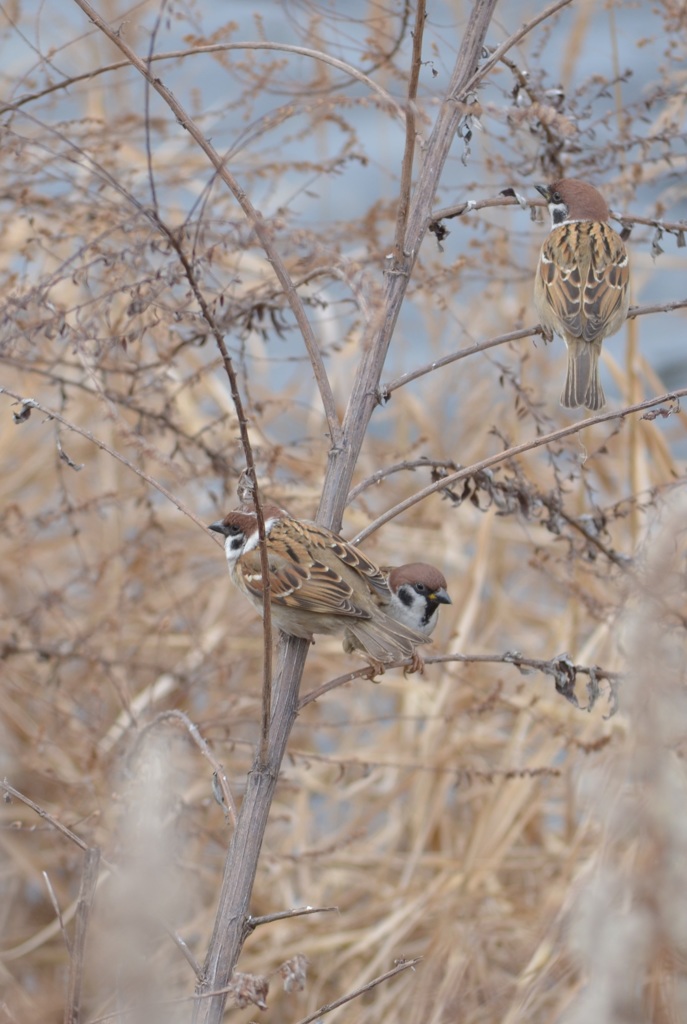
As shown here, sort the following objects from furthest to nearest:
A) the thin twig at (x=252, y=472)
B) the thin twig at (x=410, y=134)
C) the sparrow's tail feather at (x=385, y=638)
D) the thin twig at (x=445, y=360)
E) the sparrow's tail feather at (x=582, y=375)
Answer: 1. the sparrow's tail feather at (x=582, y=375)
2. the sparrow's tail feather at (x=385, y=638)
3. the thin twig at (x=445, y=360)
4. the thin twig at (x=410, y=134)
5. the thin twig at (x=252, y=472)

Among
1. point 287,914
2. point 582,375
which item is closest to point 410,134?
point 287,914

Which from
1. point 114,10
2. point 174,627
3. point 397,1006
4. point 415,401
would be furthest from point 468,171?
point 397,1006

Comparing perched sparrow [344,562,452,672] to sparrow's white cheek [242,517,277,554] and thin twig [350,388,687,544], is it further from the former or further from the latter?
thin twig [350,388,687,544]

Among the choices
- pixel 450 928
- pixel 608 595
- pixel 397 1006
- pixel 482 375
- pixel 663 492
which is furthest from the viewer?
pixel 482 375

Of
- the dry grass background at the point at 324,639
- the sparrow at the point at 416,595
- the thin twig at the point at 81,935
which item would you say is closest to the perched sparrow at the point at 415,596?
the sparrow at the point at 416,595

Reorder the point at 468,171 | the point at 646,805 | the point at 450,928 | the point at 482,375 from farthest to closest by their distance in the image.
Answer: the point at 468,171 < the point at 482,375 < the point at 450,928 < the point at 646,805

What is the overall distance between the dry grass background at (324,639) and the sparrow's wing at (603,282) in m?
0.09

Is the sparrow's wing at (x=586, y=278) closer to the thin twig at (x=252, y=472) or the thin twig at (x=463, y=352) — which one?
the thin twig at (x=463, y=352)

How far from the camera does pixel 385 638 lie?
80.8 inches

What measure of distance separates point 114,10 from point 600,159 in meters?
2.76

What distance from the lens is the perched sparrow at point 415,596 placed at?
220 cm

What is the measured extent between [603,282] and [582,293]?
0.05 meters

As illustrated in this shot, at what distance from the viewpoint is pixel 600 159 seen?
7.60ft

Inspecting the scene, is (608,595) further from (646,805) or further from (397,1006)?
(646,805)
